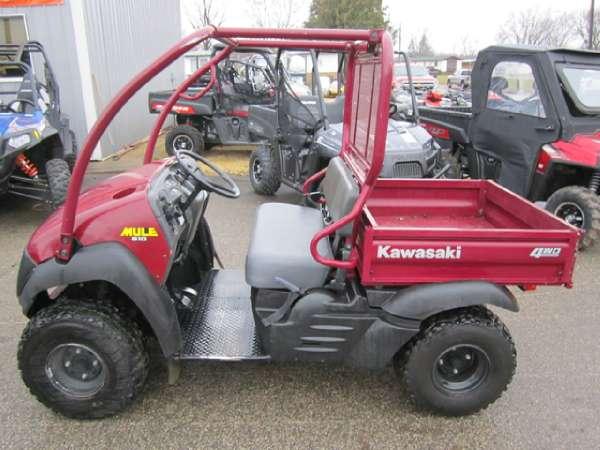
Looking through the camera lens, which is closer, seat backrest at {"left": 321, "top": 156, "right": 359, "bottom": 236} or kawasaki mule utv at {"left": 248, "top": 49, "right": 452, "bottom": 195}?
seat backrest at {"left": 321, "top": 156, "right": 359, "bottom": 236}

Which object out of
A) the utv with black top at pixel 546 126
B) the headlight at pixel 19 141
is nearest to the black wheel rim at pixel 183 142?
the headlight at pixel 19 141

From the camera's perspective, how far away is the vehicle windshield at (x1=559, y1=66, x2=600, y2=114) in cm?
492

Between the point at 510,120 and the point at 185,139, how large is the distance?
6.07m

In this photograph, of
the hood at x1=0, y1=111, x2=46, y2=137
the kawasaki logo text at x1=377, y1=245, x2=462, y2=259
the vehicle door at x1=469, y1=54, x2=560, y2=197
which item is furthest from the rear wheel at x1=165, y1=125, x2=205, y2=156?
the kawasaki logo text at x1=377, y1=245, x2=462, y2=259

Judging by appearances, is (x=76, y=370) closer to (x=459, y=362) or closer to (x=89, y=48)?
(x=459, y=362)

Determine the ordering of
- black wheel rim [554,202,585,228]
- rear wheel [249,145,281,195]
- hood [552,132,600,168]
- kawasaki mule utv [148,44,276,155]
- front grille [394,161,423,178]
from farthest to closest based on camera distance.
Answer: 1. kawasaki mule utv [148,44,276,155]
2. rear wheel [249,145,281,195]
3. front grille [394,161,423,178]
4. black wheel rim [554,202,585,228]
5. hood [552,132,600,168]

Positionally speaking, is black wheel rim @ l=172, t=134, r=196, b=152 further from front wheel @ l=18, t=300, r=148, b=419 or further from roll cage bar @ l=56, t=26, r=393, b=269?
front wheel @ l=18, t=300, r=148, b=419

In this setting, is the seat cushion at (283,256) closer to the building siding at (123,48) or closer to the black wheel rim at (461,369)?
the black wheel rim at (461,369)

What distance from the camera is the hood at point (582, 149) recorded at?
4.56 m

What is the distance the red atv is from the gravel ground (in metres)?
0.14

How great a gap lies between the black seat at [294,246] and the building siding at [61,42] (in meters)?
6.79

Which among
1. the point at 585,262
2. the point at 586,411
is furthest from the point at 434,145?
the point at 586,411

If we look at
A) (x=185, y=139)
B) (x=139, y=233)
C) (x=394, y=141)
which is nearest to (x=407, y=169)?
(x=394, y=141)

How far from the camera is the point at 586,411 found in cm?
264
